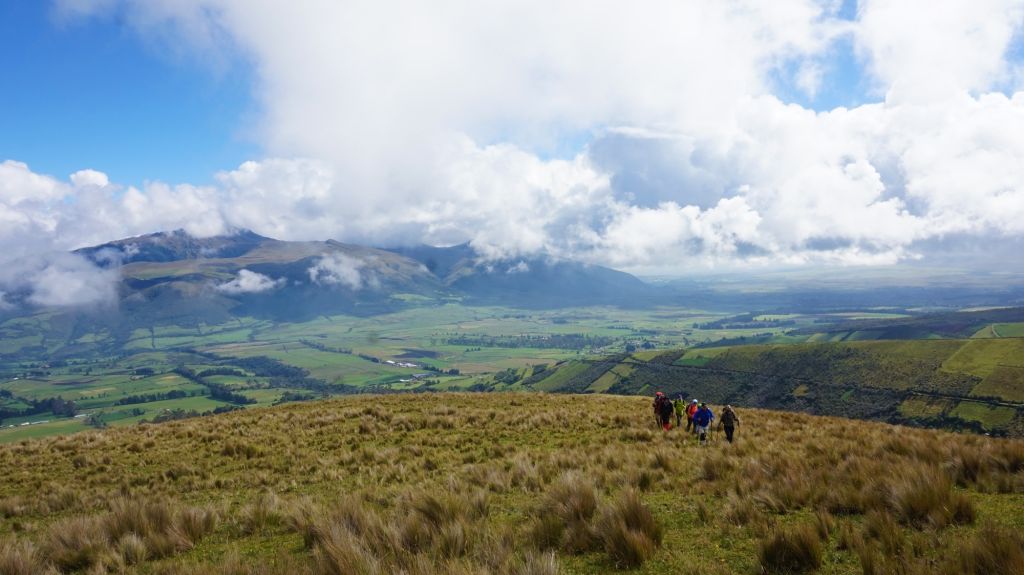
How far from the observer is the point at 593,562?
6.76m

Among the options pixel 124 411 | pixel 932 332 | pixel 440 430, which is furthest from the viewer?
pixel 932 332

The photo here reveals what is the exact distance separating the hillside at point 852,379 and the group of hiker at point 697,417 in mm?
81099

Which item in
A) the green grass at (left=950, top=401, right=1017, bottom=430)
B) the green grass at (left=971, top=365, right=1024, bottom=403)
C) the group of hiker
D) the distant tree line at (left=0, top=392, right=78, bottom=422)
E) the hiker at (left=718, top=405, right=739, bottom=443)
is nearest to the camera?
the hiker at (left=718, top=405, right=739, bottom=443)

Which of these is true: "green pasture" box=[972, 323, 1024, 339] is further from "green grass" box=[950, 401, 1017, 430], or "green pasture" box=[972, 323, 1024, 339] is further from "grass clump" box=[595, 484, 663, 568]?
"grass clump" box=[595, 484, 663, 568]

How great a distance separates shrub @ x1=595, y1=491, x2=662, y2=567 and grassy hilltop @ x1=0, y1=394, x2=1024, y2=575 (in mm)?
27

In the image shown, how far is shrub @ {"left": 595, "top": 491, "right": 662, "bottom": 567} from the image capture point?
6.60 m

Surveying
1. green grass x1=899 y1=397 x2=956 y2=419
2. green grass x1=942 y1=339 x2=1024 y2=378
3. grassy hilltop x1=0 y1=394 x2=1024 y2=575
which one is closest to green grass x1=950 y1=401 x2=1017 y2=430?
green grass x1=899 y1=397 x2=956 y2=419

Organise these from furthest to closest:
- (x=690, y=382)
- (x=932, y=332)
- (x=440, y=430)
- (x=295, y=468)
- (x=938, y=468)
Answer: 1. (x=932, y=332)
2. (x=690, y=382)
3. (x=440, y=430)
4. (x=295, y=468)
5. (x=938, y=468)

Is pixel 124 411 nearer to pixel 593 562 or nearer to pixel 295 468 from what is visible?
pixel 295 468

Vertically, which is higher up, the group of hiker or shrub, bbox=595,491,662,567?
shrub, bbox=595,491,662,567

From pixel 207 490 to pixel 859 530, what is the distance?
51.8 feet

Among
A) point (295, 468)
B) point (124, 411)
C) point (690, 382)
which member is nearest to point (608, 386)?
point (690, 382)

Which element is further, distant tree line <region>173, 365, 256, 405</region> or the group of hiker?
distant tree line <region>173, 365, 256, 405</region>

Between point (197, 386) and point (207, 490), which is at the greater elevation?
point (207, 490)
